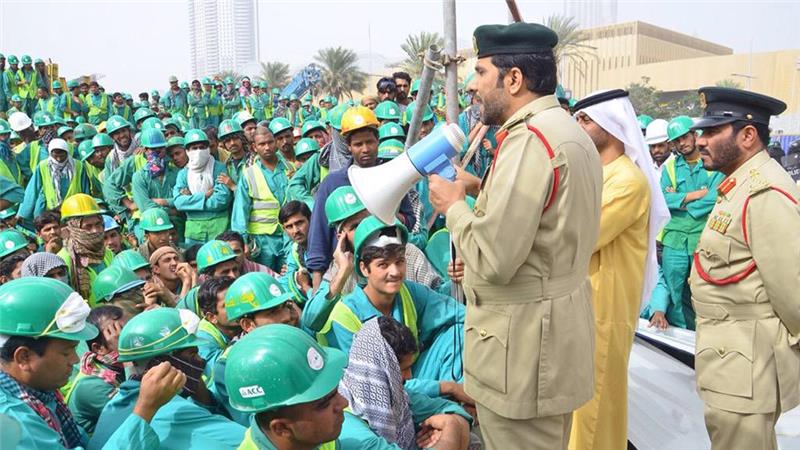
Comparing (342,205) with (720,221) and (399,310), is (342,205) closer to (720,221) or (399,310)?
(399,310)

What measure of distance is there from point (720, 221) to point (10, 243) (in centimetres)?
521

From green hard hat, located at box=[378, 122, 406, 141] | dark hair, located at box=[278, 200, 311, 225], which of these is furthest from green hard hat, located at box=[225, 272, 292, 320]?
green hard hat, located at box=[378, 122, 406, 141]

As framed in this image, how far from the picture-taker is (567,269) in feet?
7.18

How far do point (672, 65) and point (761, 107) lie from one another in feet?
206

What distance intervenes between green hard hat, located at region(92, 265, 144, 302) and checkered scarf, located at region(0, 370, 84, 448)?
1.82 metres

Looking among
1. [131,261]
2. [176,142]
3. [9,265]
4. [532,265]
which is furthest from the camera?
[176,142]

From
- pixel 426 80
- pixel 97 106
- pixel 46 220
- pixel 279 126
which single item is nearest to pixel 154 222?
pixel 46 220

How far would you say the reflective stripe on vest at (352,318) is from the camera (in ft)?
11.3

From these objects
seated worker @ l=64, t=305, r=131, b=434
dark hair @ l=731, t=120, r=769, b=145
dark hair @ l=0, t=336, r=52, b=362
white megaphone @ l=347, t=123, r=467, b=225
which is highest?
dark hair @ l=731, t=120, r=769, b=145

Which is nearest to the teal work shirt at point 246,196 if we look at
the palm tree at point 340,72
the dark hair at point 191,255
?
the dark hair at point 191,255

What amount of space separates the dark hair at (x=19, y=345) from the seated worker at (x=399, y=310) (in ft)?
4.53

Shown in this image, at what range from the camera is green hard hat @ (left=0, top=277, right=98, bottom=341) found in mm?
2494

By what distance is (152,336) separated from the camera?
9.27 feet

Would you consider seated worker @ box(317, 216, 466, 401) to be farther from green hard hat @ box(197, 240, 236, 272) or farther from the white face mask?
the white face mask
